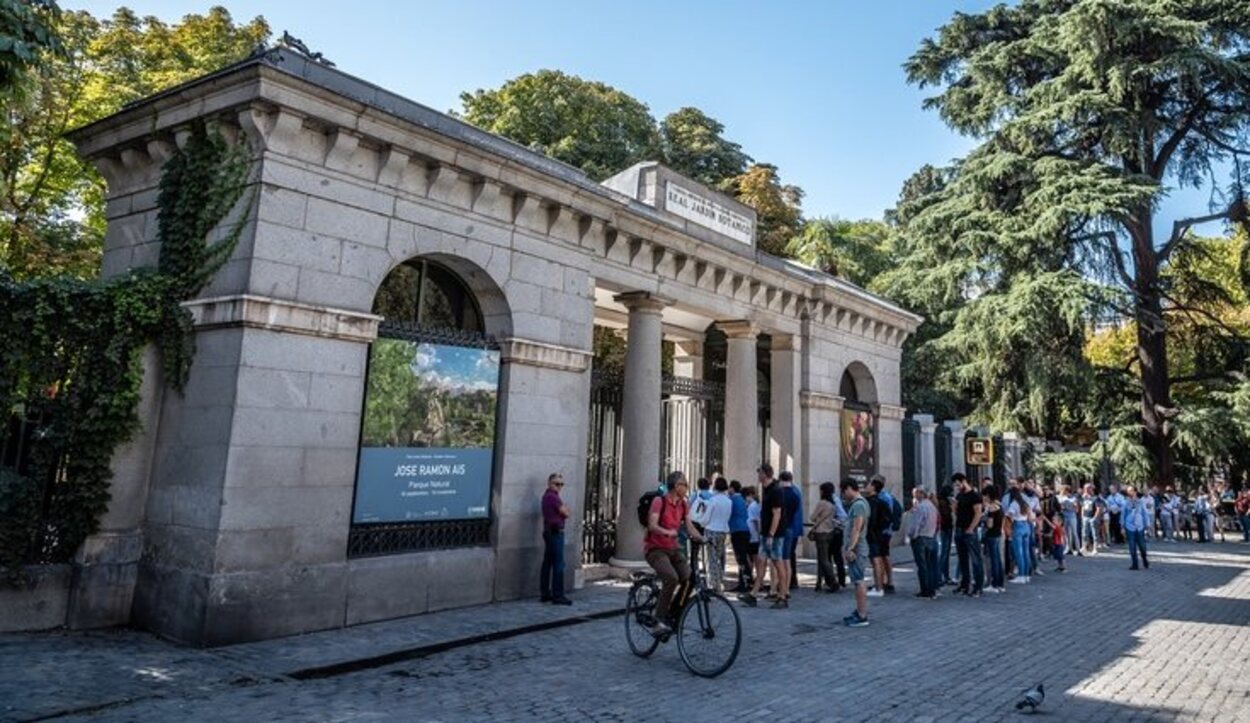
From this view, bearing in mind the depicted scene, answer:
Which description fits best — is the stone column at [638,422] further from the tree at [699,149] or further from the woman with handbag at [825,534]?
the tree at [699,149]

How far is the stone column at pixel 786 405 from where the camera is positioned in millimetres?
15727

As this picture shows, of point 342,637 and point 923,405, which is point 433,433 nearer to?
point 342,637

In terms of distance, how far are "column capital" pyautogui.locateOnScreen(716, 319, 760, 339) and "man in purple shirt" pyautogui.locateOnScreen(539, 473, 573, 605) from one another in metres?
6.32

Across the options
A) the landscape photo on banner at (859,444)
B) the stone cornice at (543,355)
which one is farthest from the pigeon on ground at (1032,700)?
the landscape photo on banner at (859,444)

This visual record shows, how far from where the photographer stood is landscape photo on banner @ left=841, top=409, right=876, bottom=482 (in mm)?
17172

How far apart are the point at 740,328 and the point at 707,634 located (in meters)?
9.00

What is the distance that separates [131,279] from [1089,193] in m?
Answer: 23.1

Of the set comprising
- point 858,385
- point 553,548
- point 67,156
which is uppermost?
point 67,156

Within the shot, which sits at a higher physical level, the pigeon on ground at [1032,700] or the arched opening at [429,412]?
the arched opening at [429,412]

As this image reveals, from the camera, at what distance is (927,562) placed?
37.2 feet

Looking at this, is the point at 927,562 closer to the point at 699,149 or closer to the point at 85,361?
the point at 85,361

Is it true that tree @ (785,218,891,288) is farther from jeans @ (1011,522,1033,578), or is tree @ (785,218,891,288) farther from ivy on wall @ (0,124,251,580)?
ivy on wall @ (0,124,251,580)

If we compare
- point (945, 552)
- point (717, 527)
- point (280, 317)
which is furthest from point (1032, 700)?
point (280, 317)

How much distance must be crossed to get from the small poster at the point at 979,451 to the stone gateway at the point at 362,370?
11563 mm
